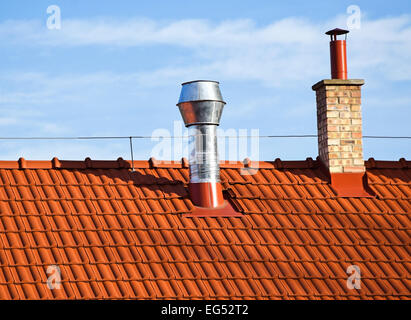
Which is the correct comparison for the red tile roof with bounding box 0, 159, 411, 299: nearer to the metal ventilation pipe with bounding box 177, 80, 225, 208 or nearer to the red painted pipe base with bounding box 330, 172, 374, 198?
the red painted pipe base with bounding box 330, 172, 374, 198

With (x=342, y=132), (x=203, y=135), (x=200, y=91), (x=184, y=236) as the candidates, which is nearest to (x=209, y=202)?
(x=184, y=236)

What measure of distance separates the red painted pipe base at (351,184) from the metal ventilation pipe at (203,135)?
2.14 m

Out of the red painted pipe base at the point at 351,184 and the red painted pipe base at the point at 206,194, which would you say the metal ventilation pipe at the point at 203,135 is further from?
the red painted pipe base at the point at 351,184

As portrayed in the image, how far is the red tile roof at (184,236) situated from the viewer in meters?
12.1

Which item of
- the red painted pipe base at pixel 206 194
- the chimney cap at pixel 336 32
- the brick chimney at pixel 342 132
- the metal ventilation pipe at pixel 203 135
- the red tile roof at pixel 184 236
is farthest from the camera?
the chimney cap at pixel 336 32

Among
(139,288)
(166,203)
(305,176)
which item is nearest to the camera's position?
(139,288)

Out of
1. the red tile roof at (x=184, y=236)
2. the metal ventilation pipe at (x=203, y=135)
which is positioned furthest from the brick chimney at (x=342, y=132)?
the metal ventilation pipe at (x=203, y=135)

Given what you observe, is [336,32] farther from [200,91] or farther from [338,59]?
[200,91]

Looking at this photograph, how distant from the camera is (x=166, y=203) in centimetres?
1380

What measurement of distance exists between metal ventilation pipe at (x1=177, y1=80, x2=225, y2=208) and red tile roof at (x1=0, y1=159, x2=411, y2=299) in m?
0.31

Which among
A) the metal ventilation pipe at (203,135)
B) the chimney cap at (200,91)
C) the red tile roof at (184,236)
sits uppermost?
the chimney cap at (200,91)
